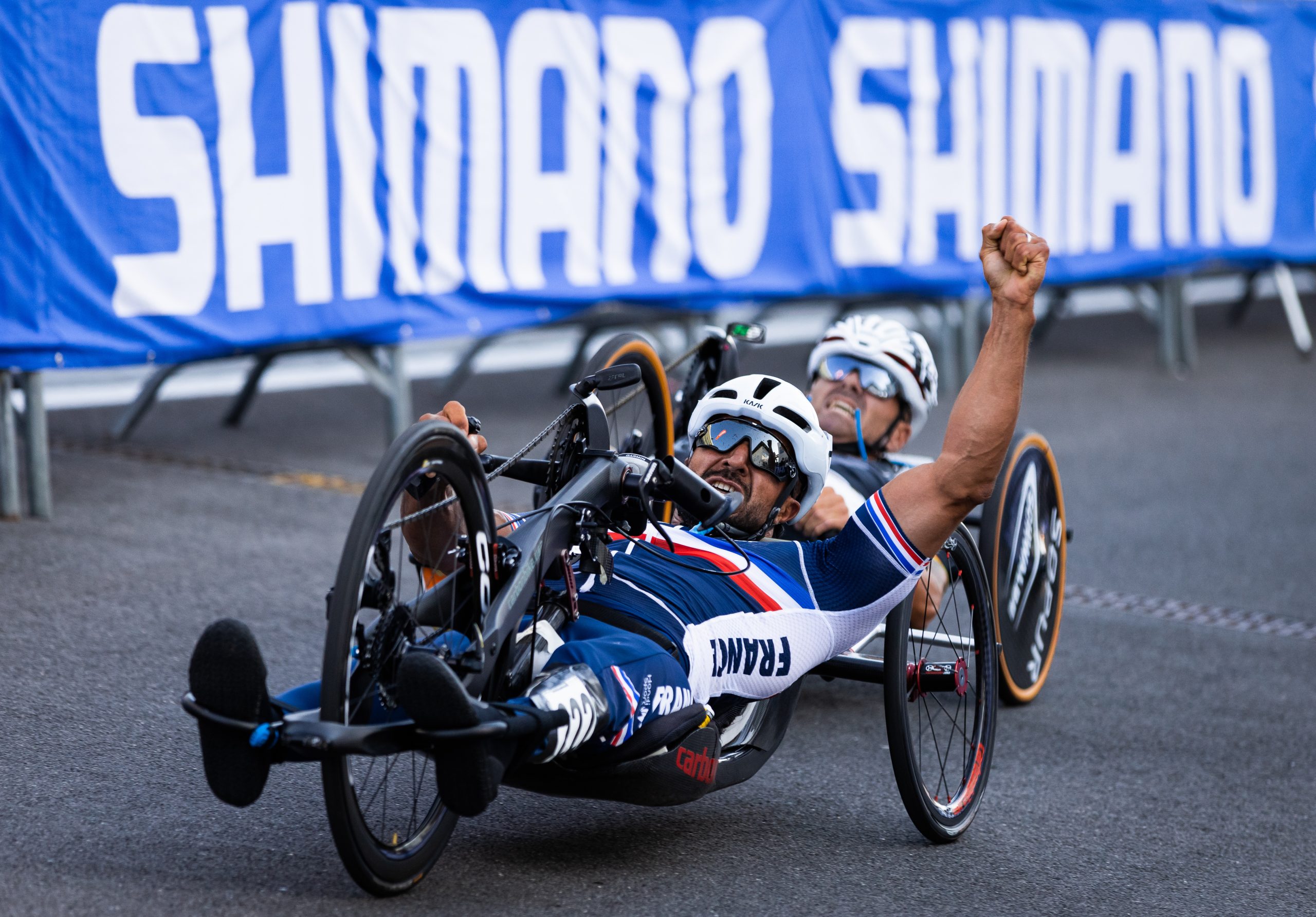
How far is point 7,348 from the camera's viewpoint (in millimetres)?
6164

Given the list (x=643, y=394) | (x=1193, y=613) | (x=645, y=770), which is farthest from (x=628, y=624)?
(x=1193, y=613)

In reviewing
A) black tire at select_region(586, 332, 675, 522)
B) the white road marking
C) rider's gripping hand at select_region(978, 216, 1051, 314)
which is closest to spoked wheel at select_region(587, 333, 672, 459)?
black tire at select_region(586, 332, 675, 522)

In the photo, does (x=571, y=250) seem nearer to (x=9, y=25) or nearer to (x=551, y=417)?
(x=551, y=417)

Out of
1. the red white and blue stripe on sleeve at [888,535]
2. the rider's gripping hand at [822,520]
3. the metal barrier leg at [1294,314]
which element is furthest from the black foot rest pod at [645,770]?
the metal barrier leg at [1294,314]

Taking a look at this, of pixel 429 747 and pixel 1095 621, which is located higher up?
pixel 429 747

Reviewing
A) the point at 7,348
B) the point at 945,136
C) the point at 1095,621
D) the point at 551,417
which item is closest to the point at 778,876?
the point at 1095,621

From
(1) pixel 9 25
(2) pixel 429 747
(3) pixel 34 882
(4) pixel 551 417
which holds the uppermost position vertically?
(1) pixel 9 25

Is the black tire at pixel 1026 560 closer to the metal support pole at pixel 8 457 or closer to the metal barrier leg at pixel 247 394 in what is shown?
the metal support pole at pixel 8 457

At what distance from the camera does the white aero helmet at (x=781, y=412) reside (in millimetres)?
3891

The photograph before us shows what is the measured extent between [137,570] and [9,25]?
2.06 meters

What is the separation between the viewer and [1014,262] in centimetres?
337

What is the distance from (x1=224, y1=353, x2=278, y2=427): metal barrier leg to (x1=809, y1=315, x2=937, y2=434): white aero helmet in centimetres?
380

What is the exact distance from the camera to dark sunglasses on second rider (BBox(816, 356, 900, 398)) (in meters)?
5.09

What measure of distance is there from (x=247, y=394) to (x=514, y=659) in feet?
18.9
